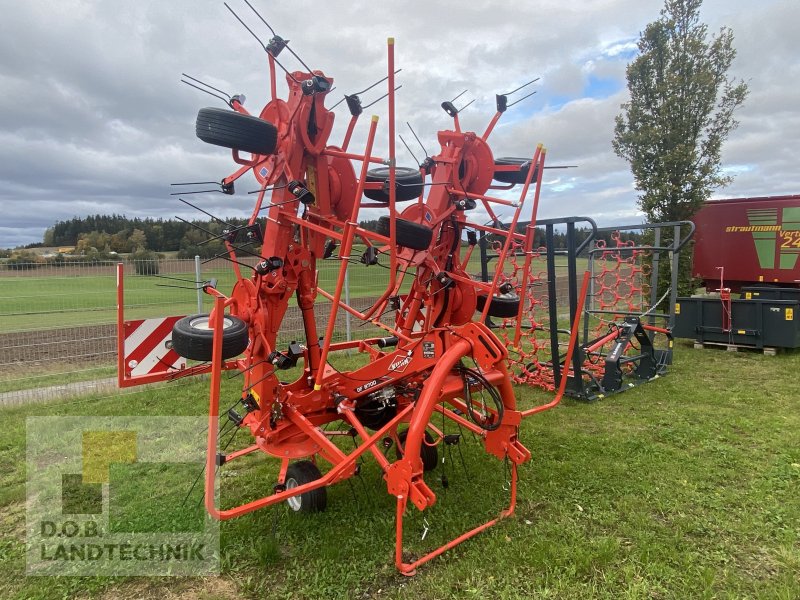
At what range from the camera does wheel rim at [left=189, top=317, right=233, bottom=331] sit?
3145 mm

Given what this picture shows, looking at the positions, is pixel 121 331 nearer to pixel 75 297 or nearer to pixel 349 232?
pixel 349 232

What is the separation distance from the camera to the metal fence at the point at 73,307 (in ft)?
22.7

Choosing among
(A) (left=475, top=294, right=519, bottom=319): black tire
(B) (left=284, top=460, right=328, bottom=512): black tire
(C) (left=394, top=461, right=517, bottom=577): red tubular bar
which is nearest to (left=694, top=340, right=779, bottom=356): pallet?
(A) (left=475, top=294, right=519, bottom=319): black tire

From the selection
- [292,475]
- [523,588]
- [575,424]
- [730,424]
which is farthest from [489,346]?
[730,424]

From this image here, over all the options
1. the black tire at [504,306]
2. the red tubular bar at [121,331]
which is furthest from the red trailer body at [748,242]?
the red tubular bar at [121,331]

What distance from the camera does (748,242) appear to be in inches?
448

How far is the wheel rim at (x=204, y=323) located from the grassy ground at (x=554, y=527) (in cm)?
137

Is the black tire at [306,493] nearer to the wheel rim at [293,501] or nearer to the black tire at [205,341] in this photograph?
the wheel rim at [293,501]

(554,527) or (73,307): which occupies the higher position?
(73,307)

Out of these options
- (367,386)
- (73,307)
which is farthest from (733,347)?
(73,307)

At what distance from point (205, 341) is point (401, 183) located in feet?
6.90

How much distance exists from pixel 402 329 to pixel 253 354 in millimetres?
1677

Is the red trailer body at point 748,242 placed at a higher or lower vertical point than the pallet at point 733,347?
higher

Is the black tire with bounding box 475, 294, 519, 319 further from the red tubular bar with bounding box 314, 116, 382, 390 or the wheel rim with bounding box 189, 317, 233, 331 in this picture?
the wheel rim with bounding box 189, 317, 233, 331
